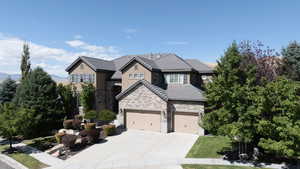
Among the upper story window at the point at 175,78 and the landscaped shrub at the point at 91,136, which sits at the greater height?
the upper story window at the point at 175,78

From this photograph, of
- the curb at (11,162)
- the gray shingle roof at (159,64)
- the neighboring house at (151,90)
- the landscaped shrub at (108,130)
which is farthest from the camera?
the gray shingle roof at (159,64)

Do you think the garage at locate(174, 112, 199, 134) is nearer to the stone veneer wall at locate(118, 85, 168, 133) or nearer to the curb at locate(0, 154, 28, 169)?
the stone veneer wall at locate(118, 85, 168, 133)

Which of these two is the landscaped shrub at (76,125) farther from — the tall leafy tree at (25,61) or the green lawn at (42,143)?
the tall leafy tree at (25,61)

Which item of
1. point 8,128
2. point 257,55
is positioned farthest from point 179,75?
point 8,128

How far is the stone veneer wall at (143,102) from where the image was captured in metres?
21.3

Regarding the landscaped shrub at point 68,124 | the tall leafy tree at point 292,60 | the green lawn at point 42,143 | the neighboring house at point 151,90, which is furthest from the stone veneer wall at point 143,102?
the tall leafy tree at point 292,60

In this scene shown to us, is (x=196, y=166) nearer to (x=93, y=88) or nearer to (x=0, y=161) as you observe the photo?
(x=0, y=161)

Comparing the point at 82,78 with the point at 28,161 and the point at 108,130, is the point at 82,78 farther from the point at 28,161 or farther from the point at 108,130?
the point at 28,161

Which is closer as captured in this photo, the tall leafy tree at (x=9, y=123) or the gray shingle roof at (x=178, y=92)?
the tall leafy tree at (x=9, y=123)

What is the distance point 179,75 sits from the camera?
2469cm

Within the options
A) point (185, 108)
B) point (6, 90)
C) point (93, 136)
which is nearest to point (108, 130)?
point (93, 136)

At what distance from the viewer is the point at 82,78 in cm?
2911

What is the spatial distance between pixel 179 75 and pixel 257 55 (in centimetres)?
976

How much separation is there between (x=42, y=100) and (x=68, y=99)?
4.28 meters
